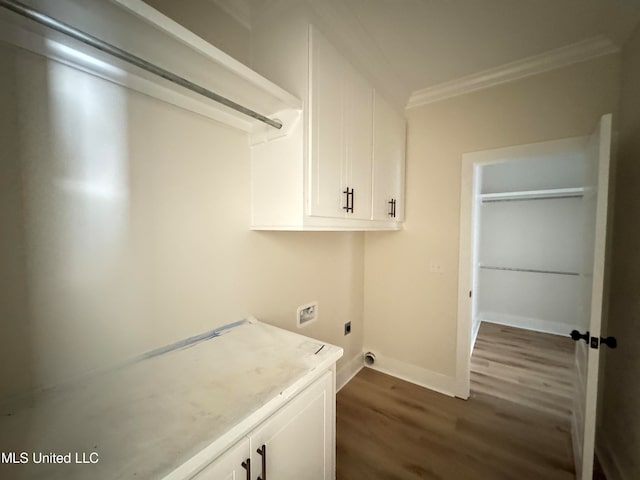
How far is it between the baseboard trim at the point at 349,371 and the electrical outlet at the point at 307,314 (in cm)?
70

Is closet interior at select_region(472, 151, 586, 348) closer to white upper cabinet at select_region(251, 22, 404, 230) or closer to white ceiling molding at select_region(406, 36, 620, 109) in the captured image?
white ceiling molding at select_region(406, 36, 620, 109)

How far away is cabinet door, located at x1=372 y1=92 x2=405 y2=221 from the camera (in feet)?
5.80

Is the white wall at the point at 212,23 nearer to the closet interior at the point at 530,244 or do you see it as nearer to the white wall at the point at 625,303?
the white wall at the point at 625,303

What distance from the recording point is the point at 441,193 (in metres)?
2.14

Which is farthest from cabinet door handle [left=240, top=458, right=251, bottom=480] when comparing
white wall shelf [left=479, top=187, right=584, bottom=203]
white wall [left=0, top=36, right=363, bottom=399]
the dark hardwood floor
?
white wall shelf [left=479, top=187, right=584, bottom=203]

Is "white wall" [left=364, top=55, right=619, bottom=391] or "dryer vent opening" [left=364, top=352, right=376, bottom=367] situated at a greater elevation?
"white wall" [left=364, top=55, right=619, bottom=391]

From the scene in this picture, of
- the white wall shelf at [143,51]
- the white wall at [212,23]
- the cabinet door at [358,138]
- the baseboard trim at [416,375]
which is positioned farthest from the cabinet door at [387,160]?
the baseboard trim at [416,375]

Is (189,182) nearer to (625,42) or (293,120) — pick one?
(293,120)

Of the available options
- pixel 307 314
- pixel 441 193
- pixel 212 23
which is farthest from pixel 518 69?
pixel 307 314

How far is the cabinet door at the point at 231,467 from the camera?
0.64 m

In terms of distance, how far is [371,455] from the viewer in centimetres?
158

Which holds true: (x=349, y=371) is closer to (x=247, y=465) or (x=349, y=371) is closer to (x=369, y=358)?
(x=369, y=358)

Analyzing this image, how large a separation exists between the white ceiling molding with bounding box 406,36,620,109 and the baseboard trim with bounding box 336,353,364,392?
245cm

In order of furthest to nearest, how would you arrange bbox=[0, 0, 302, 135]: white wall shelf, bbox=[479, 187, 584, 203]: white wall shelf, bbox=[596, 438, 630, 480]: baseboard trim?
bbox=[479, 187, 584, 203]: white wall shelf < bbox=[596, 438, 630, 480]: baseboard trim < bbox=[0, 0, 302, 135]: white wall shelf
